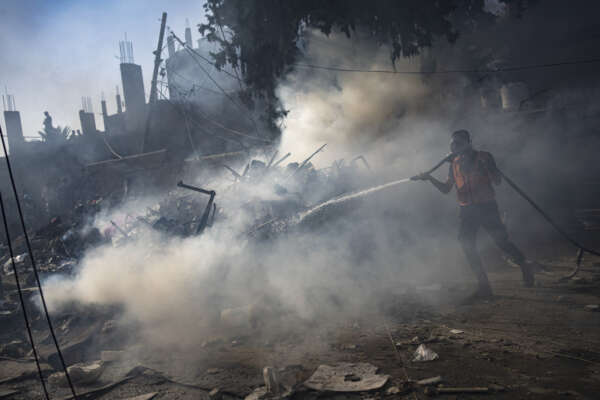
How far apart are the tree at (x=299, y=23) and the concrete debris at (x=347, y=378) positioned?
20.4 ft

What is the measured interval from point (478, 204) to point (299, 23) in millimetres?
5702

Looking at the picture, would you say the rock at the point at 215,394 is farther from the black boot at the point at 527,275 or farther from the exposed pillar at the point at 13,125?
the exposed pillar at the point at 13,125

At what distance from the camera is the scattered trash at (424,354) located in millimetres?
2975

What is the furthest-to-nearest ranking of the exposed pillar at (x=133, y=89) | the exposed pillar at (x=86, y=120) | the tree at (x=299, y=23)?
1. the exposed pillar at (x=86, y=120)
2. the exposed pillar at (x=133, y=89)
3. the tree at (x=299, y=23)

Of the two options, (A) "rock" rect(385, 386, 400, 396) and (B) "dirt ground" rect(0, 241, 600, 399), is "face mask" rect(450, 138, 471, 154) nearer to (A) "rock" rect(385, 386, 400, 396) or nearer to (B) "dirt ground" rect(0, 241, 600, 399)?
(B) "dirt ground" rect(0, 241, 600, 399)

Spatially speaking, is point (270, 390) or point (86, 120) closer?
point (270, 390)

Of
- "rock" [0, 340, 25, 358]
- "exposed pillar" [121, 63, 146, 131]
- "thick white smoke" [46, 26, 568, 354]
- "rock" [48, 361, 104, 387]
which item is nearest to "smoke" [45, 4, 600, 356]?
"thick white smoke" [46, 26, 568, 354]

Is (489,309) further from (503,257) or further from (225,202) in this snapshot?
(225,202)

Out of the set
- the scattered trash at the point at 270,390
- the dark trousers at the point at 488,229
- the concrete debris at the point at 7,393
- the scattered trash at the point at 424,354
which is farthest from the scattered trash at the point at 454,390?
the concrete debris at the point at 7,393

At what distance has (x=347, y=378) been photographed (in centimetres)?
279

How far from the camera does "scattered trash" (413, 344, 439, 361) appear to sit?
9.76ft

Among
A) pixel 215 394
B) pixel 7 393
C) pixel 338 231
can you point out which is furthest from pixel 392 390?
pixel 338 231

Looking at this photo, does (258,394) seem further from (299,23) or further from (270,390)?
(299,23)

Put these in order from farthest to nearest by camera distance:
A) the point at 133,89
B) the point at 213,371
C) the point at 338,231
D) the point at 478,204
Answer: the point at 133,89 → the point at 338,231 → the point at 478,204 → the point at 213,371
